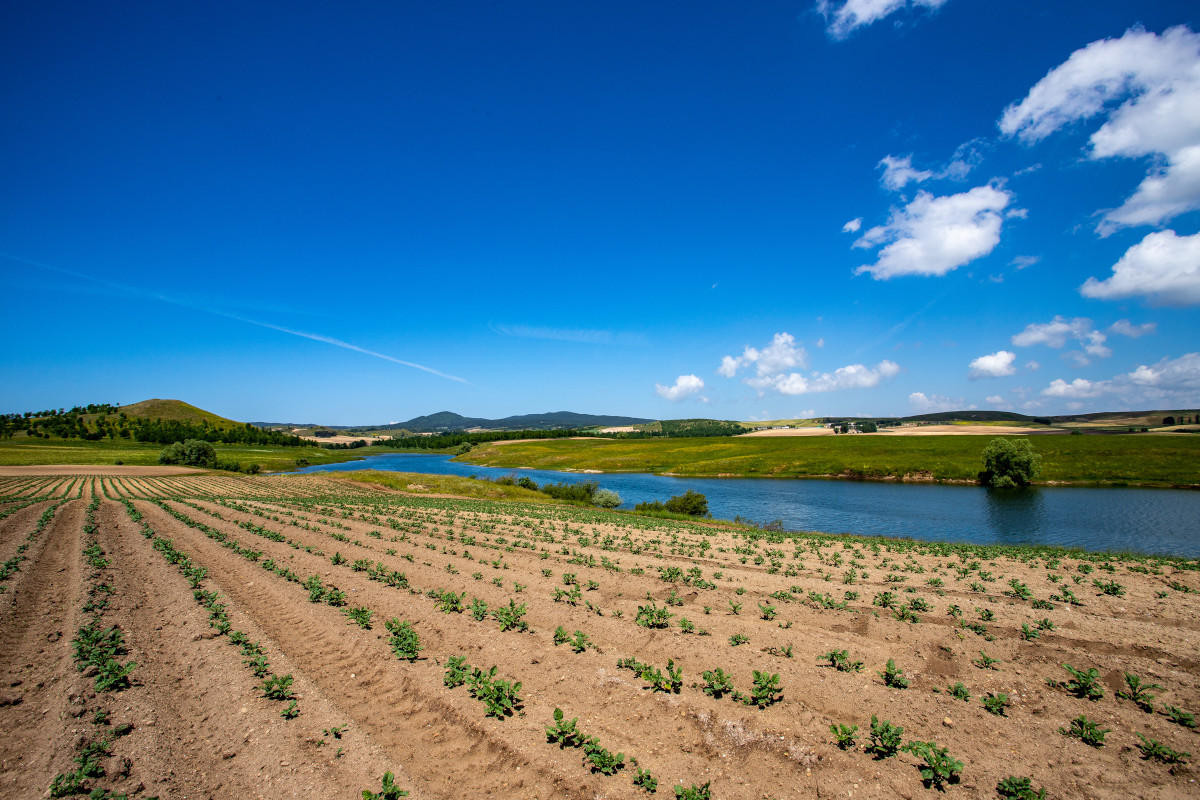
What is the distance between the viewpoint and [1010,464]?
67.8 meters

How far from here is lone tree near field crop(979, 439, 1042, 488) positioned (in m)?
66.9

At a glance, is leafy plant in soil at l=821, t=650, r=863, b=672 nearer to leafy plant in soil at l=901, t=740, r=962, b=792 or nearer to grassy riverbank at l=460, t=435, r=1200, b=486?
leafy plant in soil at l=901, t=740, r=962, b=792

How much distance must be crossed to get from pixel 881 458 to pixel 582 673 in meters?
98.8

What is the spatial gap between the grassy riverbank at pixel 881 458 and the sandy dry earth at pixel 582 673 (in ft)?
232

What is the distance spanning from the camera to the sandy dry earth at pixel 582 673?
6.69 meters

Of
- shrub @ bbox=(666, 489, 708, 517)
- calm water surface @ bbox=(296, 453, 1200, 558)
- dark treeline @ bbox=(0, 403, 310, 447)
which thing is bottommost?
calm water surface @ bbox=(296, 453, 1200, 558)

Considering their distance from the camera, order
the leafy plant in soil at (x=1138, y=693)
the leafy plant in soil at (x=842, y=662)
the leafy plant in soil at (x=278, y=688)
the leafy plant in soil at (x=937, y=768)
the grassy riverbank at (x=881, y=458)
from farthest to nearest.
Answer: the grassy riverbank at (x=881, y=458), the leafy plant in soil at (x=842, y=662), the leafy plant in soil at (x=278, y=688), the leafy plant in soil at (x=1138, y=693), the leafy plant in soil at (x=937, y=768)

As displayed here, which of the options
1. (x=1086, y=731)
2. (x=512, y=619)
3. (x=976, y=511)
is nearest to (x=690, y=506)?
(x=976, y=511)

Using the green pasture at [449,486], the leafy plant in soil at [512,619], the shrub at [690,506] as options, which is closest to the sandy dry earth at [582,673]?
the leafy plant in soil at [512,619]

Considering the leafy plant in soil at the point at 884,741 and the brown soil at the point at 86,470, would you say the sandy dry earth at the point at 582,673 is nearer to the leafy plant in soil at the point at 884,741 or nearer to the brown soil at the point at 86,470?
the leafy plant in soil at the point at 884,741

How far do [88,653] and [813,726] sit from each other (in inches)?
547

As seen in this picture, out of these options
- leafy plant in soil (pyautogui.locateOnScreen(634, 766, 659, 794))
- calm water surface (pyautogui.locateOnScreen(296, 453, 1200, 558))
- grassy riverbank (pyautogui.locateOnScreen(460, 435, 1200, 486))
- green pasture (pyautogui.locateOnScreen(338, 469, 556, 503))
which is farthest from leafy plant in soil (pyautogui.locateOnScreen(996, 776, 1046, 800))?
grassy riverbank (pyautogui.locateOnScreen(460, 435, 1200, 486))

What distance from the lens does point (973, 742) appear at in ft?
24.0

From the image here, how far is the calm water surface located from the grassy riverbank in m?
8.44
